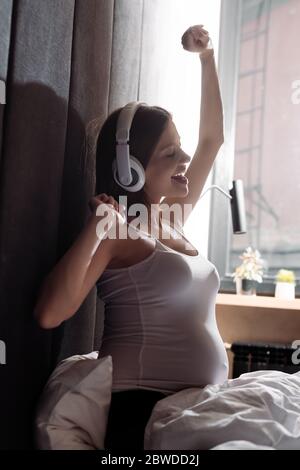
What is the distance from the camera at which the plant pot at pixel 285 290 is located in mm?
1967

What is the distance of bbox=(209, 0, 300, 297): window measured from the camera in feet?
7.25

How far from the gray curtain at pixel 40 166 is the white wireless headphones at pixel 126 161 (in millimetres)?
103

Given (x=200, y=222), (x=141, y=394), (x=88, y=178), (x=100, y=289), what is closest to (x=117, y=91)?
(x=88, y=178)

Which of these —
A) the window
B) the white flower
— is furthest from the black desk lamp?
the window

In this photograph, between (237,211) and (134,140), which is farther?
(237,211)

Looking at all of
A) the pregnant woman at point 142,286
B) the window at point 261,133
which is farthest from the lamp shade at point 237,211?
the pregnant woman at point 142,286

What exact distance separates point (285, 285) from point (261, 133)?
71 cm

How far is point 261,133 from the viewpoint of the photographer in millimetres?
2273

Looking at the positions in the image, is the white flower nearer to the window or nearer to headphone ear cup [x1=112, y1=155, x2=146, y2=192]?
the window

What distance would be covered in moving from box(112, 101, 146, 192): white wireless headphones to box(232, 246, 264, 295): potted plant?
3.41ft

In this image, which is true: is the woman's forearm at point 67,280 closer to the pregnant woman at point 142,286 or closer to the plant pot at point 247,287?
the pregnant woman at point 142,286

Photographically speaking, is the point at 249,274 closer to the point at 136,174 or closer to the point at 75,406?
the point at 136,174

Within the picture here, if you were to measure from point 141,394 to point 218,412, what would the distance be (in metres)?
0.19

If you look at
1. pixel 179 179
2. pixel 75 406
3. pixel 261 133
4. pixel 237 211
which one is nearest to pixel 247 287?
pixel 237 211
